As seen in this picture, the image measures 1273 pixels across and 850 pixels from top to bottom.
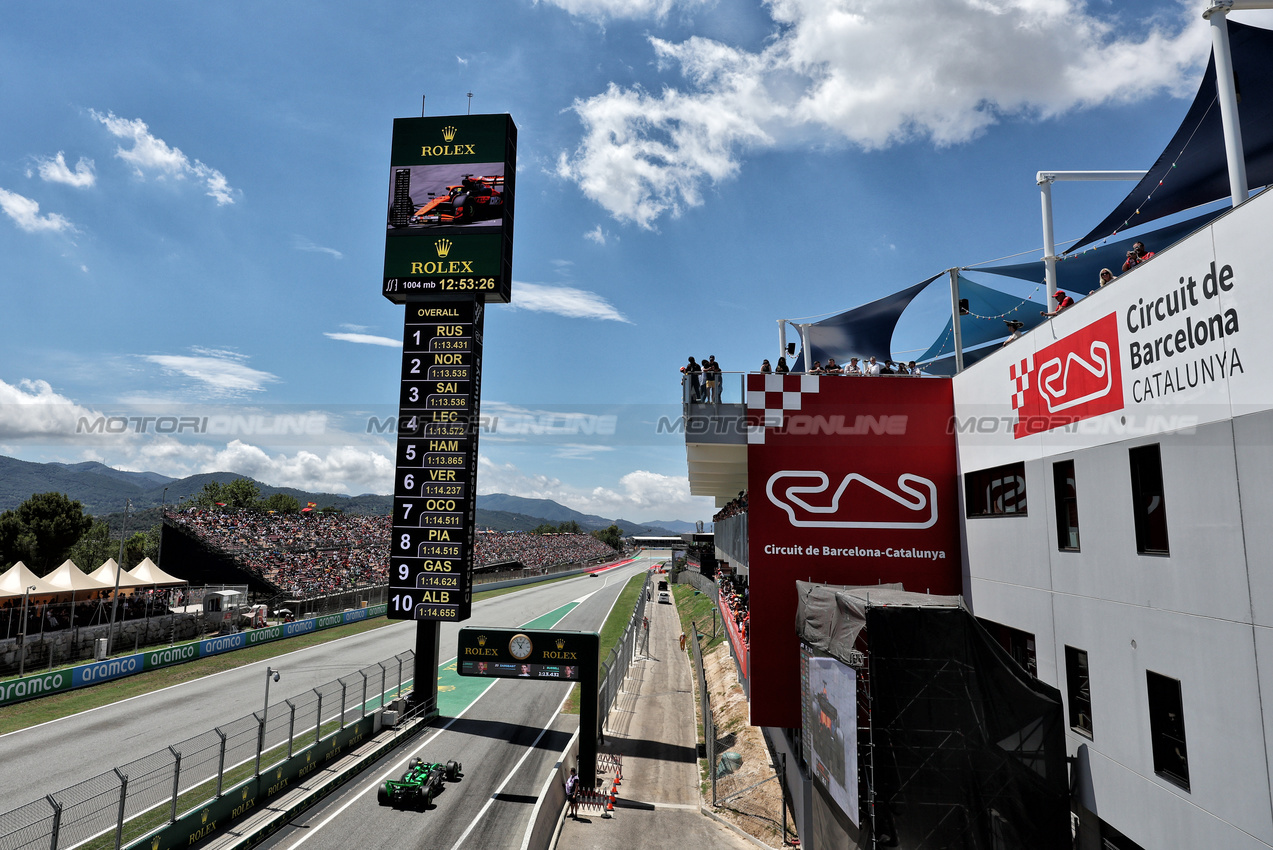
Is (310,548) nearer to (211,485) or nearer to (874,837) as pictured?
(874,837)

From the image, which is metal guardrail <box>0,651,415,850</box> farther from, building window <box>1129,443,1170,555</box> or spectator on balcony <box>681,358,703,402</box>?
building window <box>1129,443,1170,555</box>

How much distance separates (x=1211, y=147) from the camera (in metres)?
10.5

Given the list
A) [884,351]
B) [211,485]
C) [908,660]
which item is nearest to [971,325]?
[884,351]

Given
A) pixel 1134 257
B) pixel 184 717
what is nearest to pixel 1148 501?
pixel 1134 257

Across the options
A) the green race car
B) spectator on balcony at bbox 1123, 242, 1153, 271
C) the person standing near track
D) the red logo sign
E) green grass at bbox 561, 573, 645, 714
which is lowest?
green grass at bbox 561, 573, 645, 714

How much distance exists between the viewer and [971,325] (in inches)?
814

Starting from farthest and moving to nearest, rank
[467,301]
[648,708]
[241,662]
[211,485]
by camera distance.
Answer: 1. [211,485]
2. [241,662]
3. [648,708]
4. [467,301]

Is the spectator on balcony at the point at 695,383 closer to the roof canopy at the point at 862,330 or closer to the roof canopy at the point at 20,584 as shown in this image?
the roof canopy at the point at 862,330

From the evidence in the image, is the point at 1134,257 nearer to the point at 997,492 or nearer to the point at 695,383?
the point at 997,492

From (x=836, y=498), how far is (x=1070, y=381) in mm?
5936

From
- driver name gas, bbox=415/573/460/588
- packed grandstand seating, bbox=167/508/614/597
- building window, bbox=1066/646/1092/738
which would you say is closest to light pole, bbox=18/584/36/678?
packed grandstand seating, bbox=167/508/614/597

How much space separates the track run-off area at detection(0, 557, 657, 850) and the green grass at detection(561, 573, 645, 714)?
0.72m

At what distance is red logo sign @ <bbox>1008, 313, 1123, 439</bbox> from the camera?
10.4 meters

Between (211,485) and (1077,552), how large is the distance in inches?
6823
